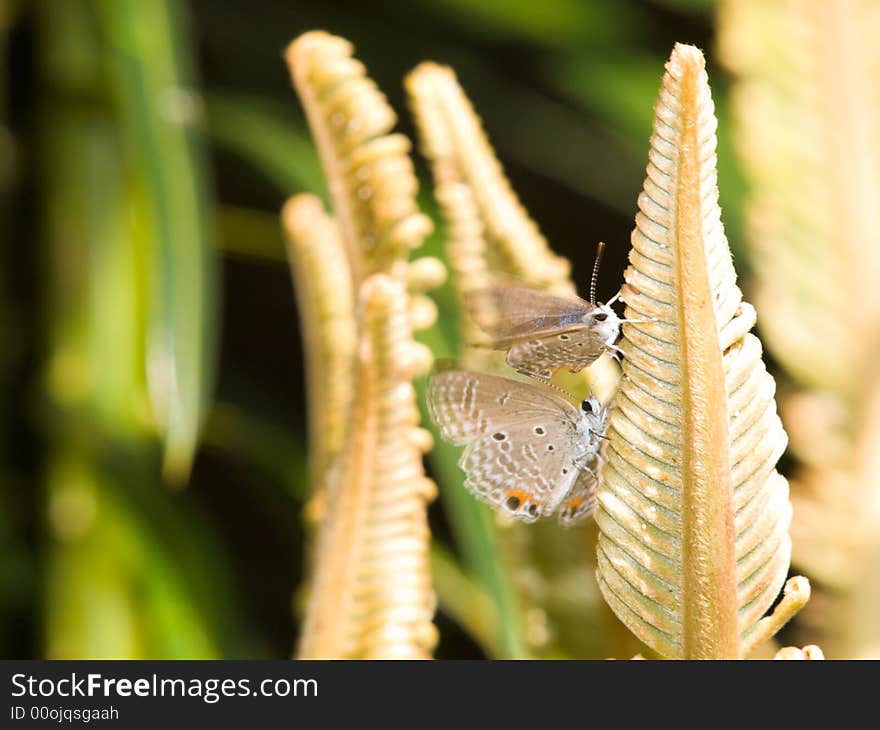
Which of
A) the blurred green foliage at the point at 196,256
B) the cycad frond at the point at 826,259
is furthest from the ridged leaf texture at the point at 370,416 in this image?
the blurred green foliage at the point at 196,256

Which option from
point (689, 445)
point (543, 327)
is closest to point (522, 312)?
point (543, 327)

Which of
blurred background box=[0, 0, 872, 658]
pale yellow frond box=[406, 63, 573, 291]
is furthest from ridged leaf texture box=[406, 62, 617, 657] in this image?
blurred background box=[0, 0, 872, 658]

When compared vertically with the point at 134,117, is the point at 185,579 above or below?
below

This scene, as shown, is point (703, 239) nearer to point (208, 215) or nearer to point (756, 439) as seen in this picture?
point (756, 439)

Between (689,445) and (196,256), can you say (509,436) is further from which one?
(196,256)

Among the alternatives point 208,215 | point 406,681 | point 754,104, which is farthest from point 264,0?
point 406,681
